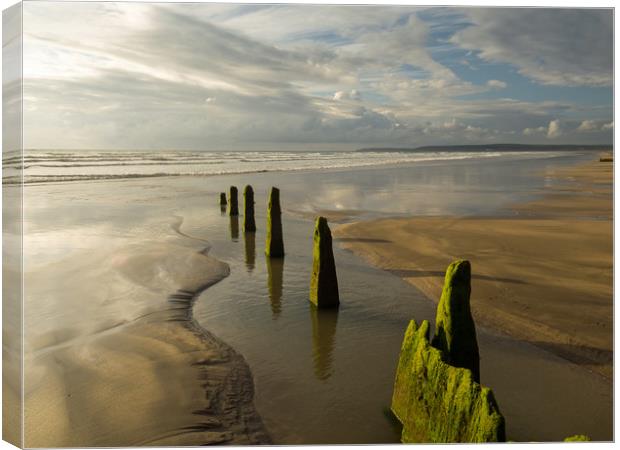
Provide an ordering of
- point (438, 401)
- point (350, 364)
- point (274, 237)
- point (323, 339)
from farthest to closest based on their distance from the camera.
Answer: point (274, 237)
point (323, 339)
point (350, 364)
point (438, 401)

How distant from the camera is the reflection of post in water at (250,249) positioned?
1446 cm

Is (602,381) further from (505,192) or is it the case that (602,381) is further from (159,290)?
(505,192)

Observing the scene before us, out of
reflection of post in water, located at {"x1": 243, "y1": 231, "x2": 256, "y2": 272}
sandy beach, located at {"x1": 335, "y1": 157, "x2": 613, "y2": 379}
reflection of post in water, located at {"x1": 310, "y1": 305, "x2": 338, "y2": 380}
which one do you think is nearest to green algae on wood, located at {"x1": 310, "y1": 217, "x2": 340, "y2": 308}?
reflection of post in water, located at {"x1": 310, "y1": 305, "x2": 338, "y2": 380}

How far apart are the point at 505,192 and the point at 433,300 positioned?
26.0 meters

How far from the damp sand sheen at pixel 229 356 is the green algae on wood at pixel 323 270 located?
0.30 metres

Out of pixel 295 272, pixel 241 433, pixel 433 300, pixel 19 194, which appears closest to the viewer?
pixel 19 194

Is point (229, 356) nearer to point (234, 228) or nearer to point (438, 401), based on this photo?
point (438, 401)

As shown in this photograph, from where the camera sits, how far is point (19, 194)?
5.53 meters

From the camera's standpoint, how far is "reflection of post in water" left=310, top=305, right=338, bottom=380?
313 inches

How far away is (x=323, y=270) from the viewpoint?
33.7 ft

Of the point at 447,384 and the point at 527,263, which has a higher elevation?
the point at 447,384

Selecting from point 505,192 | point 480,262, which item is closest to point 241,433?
point 480,262

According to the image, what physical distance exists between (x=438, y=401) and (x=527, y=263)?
1047 cm

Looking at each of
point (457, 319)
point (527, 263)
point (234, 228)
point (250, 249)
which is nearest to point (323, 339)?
point (457, 319)
